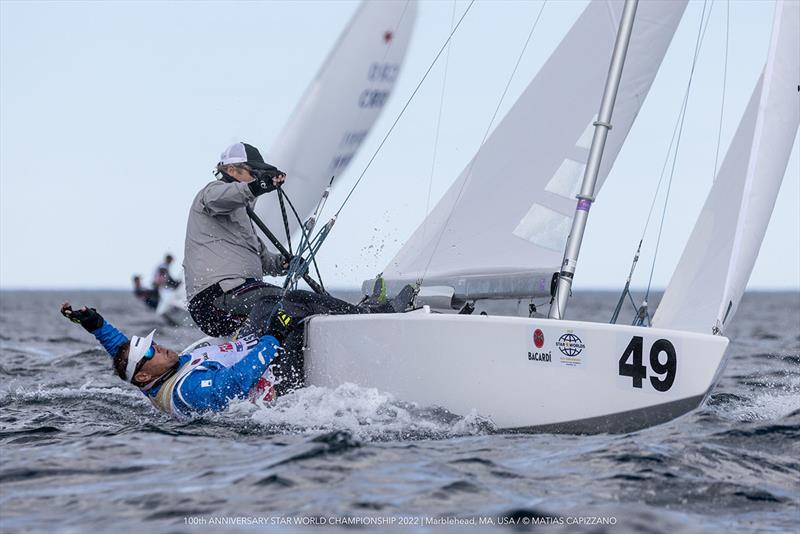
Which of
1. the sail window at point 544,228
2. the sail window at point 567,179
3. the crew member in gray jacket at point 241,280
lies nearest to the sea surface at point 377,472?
the crew member in gray jacket at point 241,280

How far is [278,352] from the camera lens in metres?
5.99

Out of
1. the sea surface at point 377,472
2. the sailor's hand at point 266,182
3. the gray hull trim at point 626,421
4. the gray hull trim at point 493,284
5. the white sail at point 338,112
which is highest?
the white sail at point 338,112

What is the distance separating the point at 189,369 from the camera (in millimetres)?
5734

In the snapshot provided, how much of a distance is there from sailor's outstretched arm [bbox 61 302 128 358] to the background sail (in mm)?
2778

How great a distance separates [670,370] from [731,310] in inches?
28.3

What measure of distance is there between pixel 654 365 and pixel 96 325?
2.72 meters

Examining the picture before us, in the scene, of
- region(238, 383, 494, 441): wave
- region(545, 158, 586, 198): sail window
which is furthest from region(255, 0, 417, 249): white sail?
region(238, 383, 494, 441): wave

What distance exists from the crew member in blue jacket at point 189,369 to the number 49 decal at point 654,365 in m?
1.84

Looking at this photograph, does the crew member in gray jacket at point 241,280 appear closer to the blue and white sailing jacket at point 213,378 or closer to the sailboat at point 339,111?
the blue and white sailing jacket at point 213,378

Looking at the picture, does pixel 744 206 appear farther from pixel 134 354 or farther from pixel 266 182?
pixel 134 354

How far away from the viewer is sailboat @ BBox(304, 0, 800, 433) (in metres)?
4.91

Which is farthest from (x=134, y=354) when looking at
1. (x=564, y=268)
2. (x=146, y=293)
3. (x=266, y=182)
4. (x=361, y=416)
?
(x=146, y=293)

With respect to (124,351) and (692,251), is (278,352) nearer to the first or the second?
(124,351)

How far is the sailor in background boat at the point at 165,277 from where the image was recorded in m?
17.4
